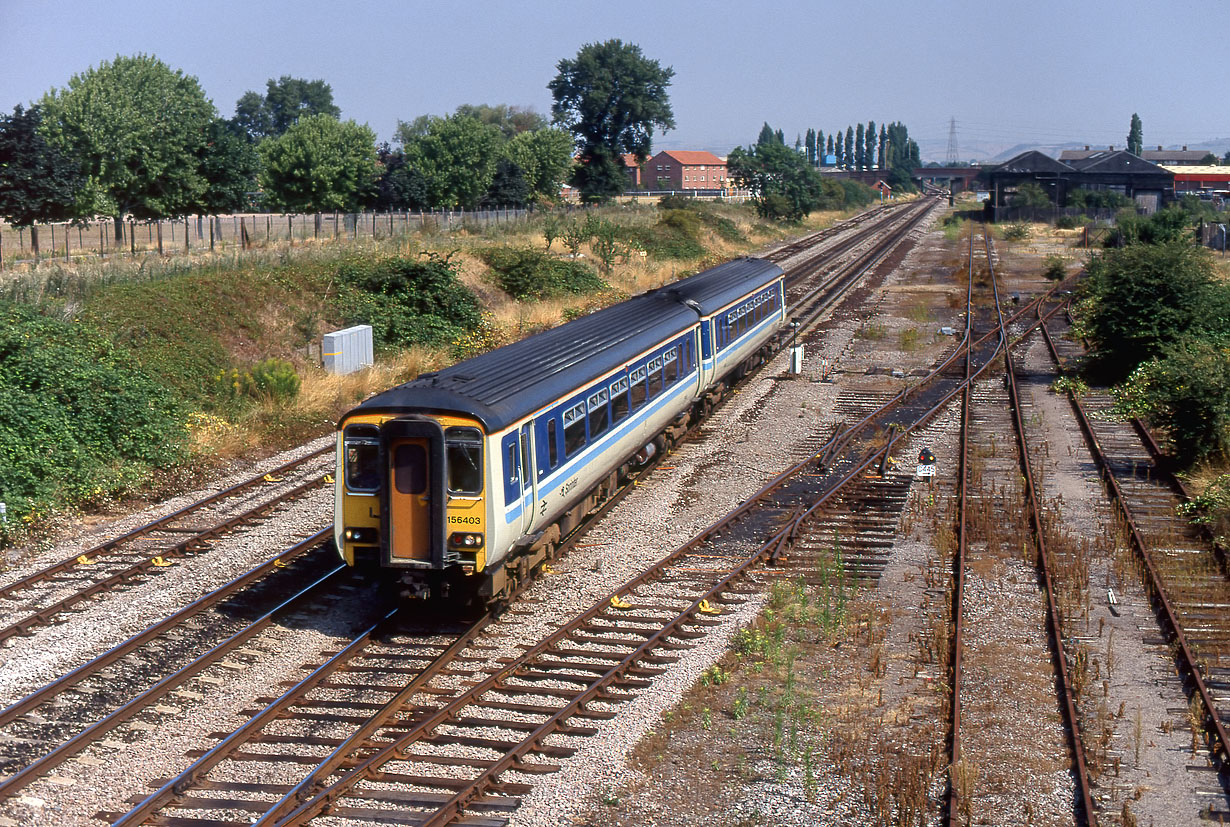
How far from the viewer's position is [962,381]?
90.4ft

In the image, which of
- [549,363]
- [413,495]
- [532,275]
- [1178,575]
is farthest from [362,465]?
[532,275]

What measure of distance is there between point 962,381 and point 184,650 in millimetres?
20403

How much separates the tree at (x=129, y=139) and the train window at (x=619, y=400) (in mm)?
30382

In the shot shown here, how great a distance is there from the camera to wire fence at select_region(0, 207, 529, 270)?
3447cm

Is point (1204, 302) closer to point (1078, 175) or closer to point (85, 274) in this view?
point (85, 274)

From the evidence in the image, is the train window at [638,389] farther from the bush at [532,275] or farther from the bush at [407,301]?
the bush at [532,275]

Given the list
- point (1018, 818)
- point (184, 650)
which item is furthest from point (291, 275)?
point (1018, 818)

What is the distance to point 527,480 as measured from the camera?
1255 cm

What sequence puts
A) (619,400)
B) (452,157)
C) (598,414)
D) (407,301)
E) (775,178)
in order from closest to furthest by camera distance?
(598,414)
(619,400)
(407,301)
(452,157)
(775,178)

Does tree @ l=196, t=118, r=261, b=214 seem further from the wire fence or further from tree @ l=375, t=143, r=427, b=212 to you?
tree @ l=375, t=143, r=427, b=212

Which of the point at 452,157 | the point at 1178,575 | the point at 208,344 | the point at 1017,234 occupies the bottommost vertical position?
the point at 1178,575

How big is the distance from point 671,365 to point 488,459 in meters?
8.18

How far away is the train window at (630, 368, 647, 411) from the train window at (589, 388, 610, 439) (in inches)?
53.2

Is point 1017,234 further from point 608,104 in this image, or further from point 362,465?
point 362,465
